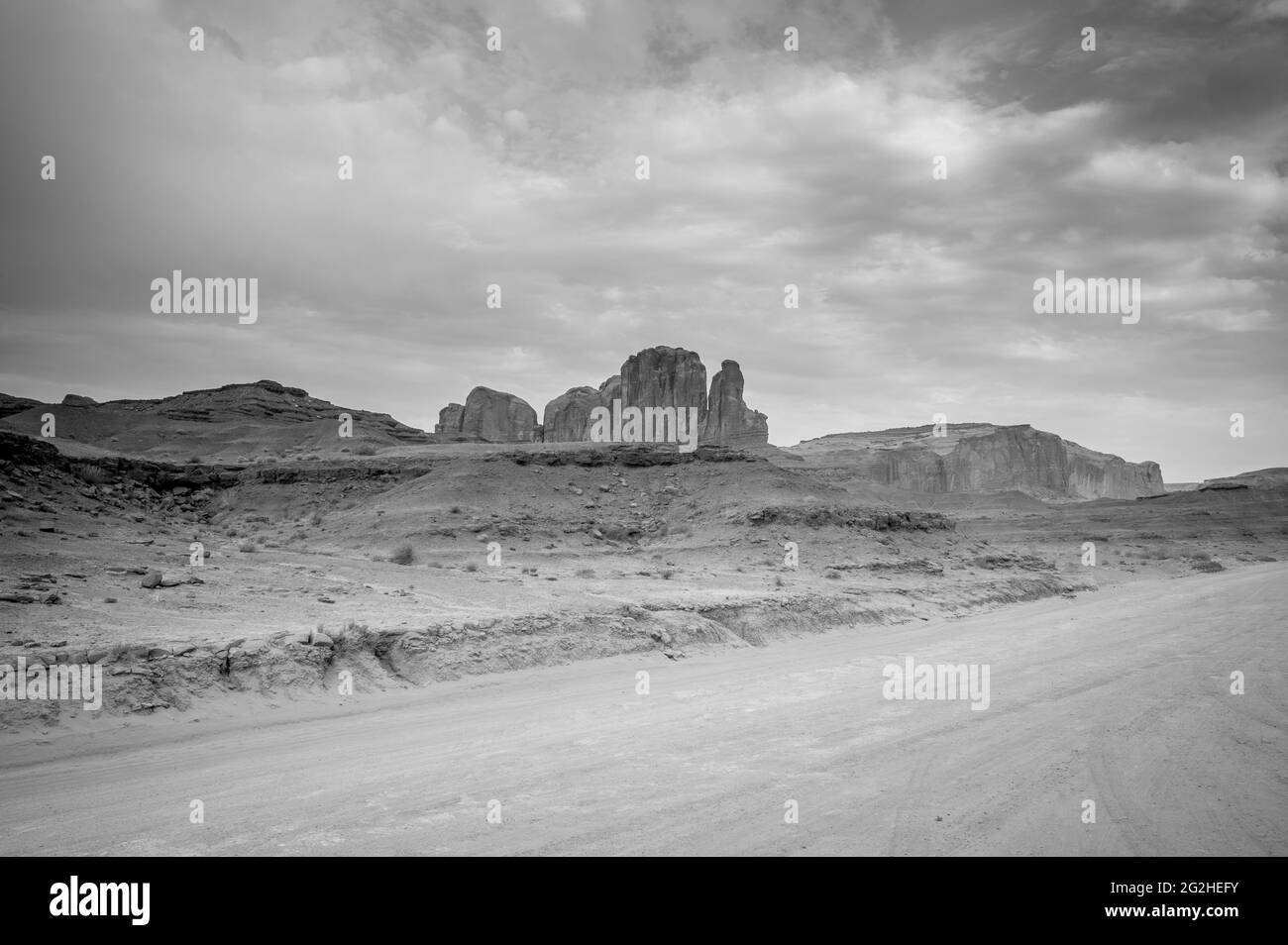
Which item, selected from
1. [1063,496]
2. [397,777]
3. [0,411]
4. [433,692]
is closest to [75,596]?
[433,692]

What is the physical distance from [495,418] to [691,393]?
36.1 meters

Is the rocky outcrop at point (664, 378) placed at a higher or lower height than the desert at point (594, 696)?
higher

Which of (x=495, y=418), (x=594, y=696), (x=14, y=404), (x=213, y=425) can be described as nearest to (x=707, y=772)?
(x=594, y=696)

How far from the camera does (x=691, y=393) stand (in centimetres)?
12188

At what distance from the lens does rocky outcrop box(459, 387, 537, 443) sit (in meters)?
132

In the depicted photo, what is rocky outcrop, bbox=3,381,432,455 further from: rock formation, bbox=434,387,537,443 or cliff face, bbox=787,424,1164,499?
cliff face, bbox=787,424,1164,499

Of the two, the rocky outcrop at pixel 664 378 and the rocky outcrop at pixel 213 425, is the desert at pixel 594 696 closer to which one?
the rocky outcrop at pixel 213 425

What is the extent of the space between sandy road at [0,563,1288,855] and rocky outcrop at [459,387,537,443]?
121101 mm

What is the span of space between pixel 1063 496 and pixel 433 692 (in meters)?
187

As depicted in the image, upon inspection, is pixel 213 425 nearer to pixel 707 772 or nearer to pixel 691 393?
pixel 691 393

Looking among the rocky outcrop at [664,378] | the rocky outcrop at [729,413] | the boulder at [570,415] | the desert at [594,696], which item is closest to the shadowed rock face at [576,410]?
the boulder at [570,415]

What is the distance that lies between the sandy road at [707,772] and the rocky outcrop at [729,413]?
109489 mm

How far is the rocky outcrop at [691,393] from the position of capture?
121 metres

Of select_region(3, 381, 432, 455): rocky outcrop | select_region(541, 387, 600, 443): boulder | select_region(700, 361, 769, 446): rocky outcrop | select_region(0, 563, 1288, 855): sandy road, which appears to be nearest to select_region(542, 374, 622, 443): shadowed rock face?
select_region(541, 387, 600, 443): boulder
